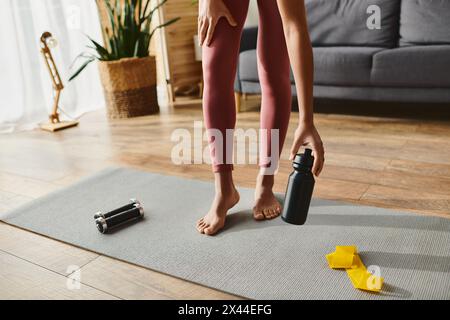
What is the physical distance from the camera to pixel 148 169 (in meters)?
1.87

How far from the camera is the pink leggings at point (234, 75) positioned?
4.00 feet

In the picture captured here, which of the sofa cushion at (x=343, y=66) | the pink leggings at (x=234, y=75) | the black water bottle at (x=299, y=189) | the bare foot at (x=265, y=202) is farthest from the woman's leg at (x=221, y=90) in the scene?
the sofa cushion at (x=343, y=66)

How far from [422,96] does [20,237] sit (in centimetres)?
188

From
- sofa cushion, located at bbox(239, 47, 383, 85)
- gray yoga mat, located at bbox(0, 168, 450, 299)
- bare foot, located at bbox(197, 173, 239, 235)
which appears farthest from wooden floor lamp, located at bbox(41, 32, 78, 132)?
bare foot, located at bbox(197, 173, 239, 235)

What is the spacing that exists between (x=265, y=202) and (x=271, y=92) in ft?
1.09

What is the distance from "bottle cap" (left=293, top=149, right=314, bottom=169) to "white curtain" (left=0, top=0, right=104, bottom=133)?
2.22 metres

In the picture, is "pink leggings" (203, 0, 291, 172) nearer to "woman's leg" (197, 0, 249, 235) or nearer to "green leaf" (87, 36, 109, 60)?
"woman's leg" (197, 0, 249, 235)

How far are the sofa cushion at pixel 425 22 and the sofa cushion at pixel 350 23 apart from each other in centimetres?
6

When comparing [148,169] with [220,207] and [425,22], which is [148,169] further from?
[425,22]

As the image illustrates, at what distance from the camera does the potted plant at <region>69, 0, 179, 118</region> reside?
9.11 feet

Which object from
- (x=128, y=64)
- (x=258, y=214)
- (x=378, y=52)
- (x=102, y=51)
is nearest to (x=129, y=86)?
(x=128, y=64)

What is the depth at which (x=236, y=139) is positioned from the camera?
219 centimetres

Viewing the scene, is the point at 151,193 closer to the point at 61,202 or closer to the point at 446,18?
the point at 61,202

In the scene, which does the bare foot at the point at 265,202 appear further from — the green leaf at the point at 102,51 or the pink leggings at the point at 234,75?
the green leaf at the point at 102,51
